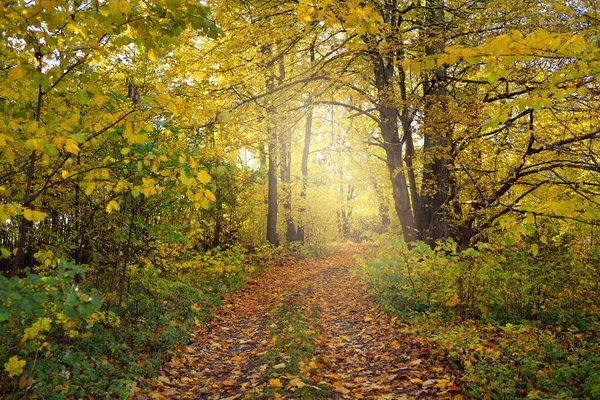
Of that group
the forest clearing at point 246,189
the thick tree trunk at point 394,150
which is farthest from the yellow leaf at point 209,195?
the thick tree trunk at point 394,150

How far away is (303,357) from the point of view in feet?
18.1

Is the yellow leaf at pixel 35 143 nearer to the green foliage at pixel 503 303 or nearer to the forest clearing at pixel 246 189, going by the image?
the forest clearing at pixel 246 189

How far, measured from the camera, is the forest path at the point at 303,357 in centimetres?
453

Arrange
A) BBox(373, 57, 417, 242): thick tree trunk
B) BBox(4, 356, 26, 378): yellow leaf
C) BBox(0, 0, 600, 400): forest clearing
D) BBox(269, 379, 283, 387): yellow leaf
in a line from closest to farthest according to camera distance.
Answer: BBox(0, 0, 600, 400): forest clearing, BBox(4, 356, 26, 378): yellow leaf, BBox(269, 379, 283, 387): yellow leaf, BBox(373, 57, 417, 242): thick tree trunk

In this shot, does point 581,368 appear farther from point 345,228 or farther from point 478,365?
point 345,228

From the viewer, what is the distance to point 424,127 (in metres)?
8.56

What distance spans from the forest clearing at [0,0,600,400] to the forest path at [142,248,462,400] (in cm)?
4

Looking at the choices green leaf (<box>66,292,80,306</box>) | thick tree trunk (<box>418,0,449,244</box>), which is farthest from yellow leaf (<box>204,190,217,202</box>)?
thick tree trunk (<box>418,0,449,244</box>)

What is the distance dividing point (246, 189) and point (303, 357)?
8481mm

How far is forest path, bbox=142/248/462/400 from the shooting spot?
453cm

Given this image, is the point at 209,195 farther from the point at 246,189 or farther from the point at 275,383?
the point at 246,189

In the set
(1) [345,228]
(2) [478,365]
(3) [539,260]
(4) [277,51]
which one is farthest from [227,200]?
(1) [345,228]

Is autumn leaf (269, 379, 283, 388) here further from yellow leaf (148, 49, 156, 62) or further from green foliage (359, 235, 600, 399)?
yellow leaf (148, 49, 156, 62)

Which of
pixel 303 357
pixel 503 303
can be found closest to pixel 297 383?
pixel 303 357
